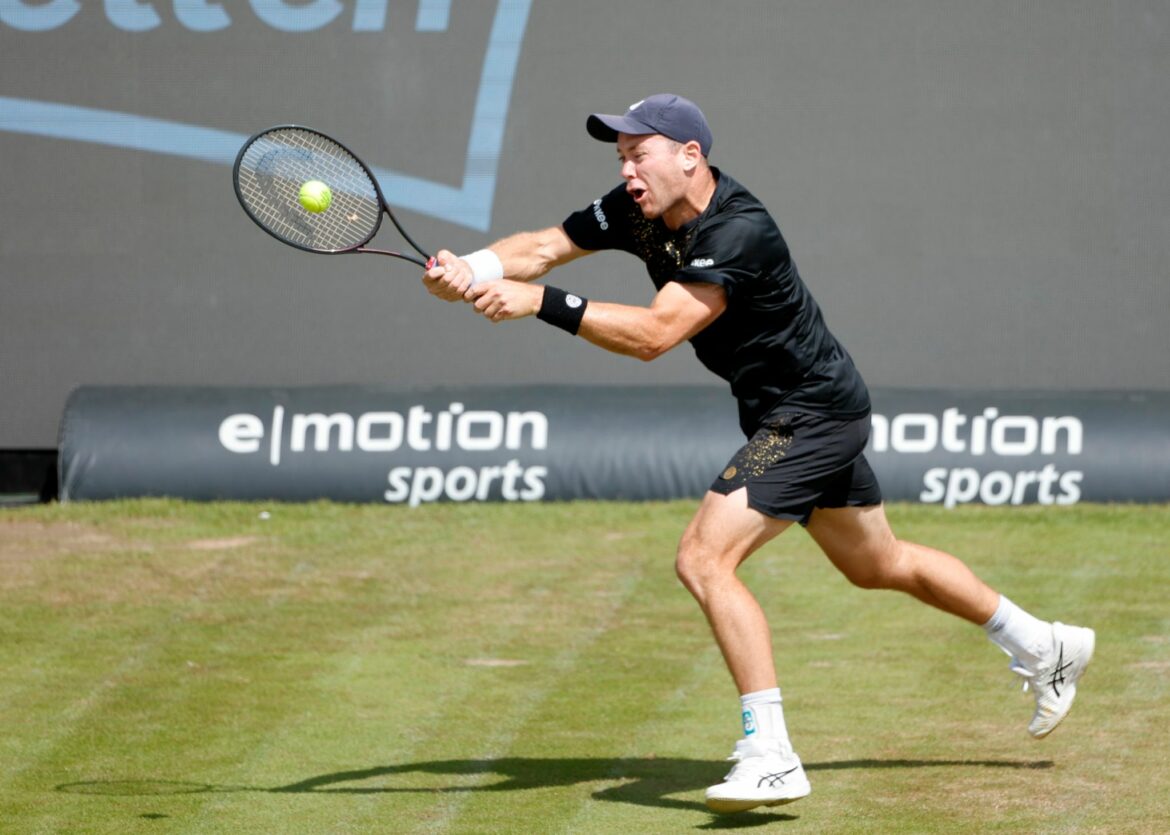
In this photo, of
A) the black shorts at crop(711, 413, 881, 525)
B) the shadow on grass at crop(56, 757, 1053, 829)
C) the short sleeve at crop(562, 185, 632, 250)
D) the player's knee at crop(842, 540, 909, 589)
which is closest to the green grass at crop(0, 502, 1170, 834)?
the shadow on grass at crop(56, 757, 1053, 829)

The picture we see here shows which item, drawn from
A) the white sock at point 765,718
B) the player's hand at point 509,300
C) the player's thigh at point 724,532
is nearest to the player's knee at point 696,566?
the player's thigh at point 724,532

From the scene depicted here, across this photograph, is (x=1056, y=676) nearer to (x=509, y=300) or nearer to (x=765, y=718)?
(x=765, y=718)

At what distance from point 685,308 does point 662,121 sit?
55 centimetres

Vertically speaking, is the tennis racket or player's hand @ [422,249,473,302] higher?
the tennis racket

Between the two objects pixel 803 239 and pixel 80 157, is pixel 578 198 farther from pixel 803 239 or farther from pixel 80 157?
pixel 80 157

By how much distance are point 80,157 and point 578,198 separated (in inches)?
118

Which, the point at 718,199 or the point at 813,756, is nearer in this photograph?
the point at 718,199

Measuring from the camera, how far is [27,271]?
1041cm

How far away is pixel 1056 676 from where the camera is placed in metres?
5.21

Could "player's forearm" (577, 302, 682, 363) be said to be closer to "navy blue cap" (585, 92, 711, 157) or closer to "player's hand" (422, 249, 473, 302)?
"player's hand" (422, 249, 473, 302)

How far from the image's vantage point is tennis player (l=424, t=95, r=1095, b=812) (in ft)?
15.3

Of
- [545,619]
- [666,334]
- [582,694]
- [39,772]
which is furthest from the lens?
[545,619]

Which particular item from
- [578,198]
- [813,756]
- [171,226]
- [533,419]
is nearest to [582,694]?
[813,756]

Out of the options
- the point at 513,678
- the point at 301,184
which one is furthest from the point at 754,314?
the point at 513,678
